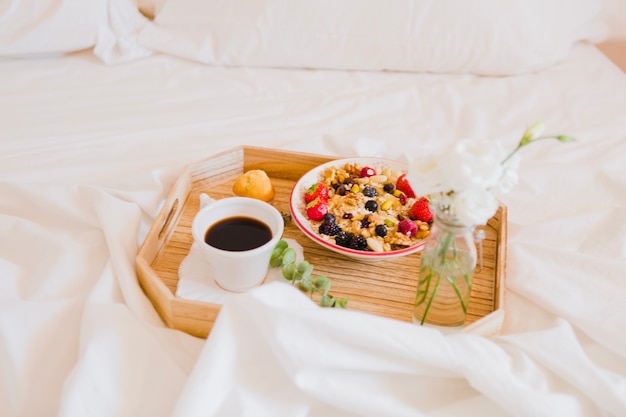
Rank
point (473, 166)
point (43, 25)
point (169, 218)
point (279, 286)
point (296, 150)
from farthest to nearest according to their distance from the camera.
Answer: point (43, 25)
point (296, 150)
point (169, 218)
point (279, 286)
point (473, 166)

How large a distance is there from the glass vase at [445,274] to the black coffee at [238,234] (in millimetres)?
214

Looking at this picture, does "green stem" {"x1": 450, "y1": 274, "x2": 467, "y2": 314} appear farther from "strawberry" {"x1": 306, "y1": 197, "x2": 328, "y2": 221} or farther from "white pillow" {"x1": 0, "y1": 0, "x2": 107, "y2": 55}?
"white pillow" {"x1": 0, "y1": 0, "x2": 107, "y2": 55}

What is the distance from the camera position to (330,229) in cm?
81

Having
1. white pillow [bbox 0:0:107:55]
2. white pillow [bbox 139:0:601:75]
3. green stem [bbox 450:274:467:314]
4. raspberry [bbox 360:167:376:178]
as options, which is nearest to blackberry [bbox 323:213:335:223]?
raspberry [bbox 360:167:376:178]

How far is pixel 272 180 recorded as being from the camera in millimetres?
981

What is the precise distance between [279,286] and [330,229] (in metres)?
0.20

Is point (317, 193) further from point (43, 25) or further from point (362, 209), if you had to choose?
point (43, 25)

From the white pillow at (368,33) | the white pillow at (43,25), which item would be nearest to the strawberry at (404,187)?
the white pillow at (368,33)

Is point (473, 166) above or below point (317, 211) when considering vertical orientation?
above

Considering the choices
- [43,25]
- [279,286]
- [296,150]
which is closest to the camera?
[279,286]

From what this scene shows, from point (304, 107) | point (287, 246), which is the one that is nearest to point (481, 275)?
point (287, 246)

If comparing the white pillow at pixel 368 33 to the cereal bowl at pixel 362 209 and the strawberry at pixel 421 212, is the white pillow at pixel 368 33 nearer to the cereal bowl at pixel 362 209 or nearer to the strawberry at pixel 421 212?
the cereal bowl at pixel 362 209

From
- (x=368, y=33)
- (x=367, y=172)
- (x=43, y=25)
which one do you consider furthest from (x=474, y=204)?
(x=43, y=25)

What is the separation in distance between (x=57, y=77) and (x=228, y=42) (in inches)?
14.5
